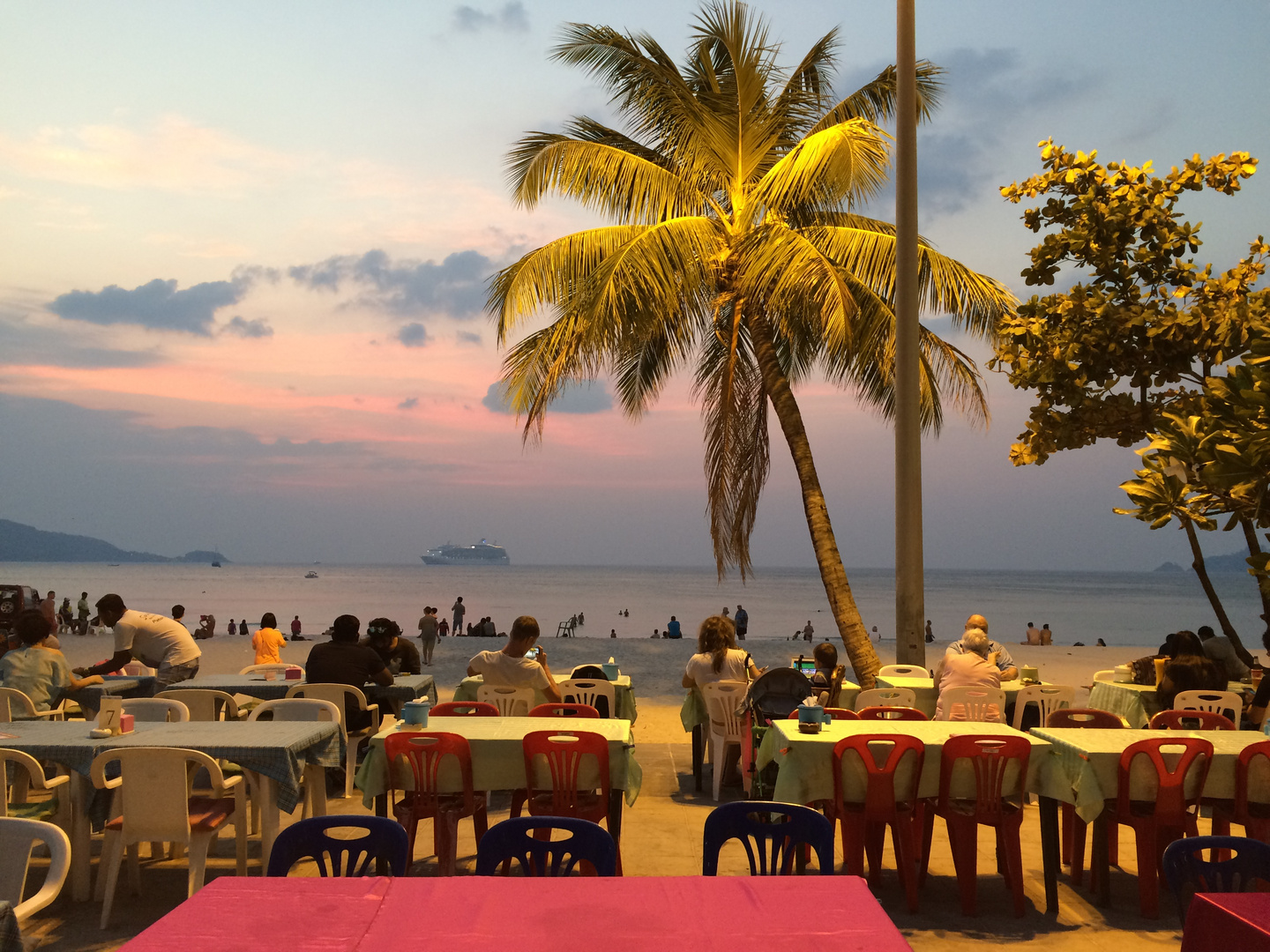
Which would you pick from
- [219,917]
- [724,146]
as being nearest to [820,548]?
[724,146]

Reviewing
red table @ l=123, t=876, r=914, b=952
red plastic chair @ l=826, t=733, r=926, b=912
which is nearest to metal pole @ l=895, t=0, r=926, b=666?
red plastic chair @ l=826, t=733, r=926, b=912

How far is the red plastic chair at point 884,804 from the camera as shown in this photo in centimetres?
Answer: 530

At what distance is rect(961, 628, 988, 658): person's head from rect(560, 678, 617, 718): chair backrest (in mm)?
2885

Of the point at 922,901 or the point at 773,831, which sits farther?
the point at 922,901

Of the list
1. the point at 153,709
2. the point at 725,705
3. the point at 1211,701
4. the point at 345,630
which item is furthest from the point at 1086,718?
the point at 153,709

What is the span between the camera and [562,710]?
6.83 metres

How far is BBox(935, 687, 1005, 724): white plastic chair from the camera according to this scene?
24.9 ft

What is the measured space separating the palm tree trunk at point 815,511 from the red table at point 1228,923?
27.3ft

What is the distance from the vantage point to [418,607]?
7375cm

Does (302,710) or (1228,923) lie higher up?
(1228,923)

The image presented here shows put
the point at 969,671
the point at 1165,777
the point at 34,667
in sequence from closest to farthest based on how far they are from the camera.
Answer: the point at 1165,777, the point at 34,667, the point at 969,671

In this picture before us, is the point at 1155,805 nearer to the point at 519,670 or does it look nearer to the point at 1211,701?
the point at 1211,701

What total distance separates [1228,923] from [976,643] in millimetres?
5518

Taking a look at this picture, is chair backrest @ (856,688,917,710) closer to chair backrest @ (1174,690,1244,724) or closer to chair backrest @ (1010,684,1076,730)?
chair backrest @ (1010,684,1076,730)
